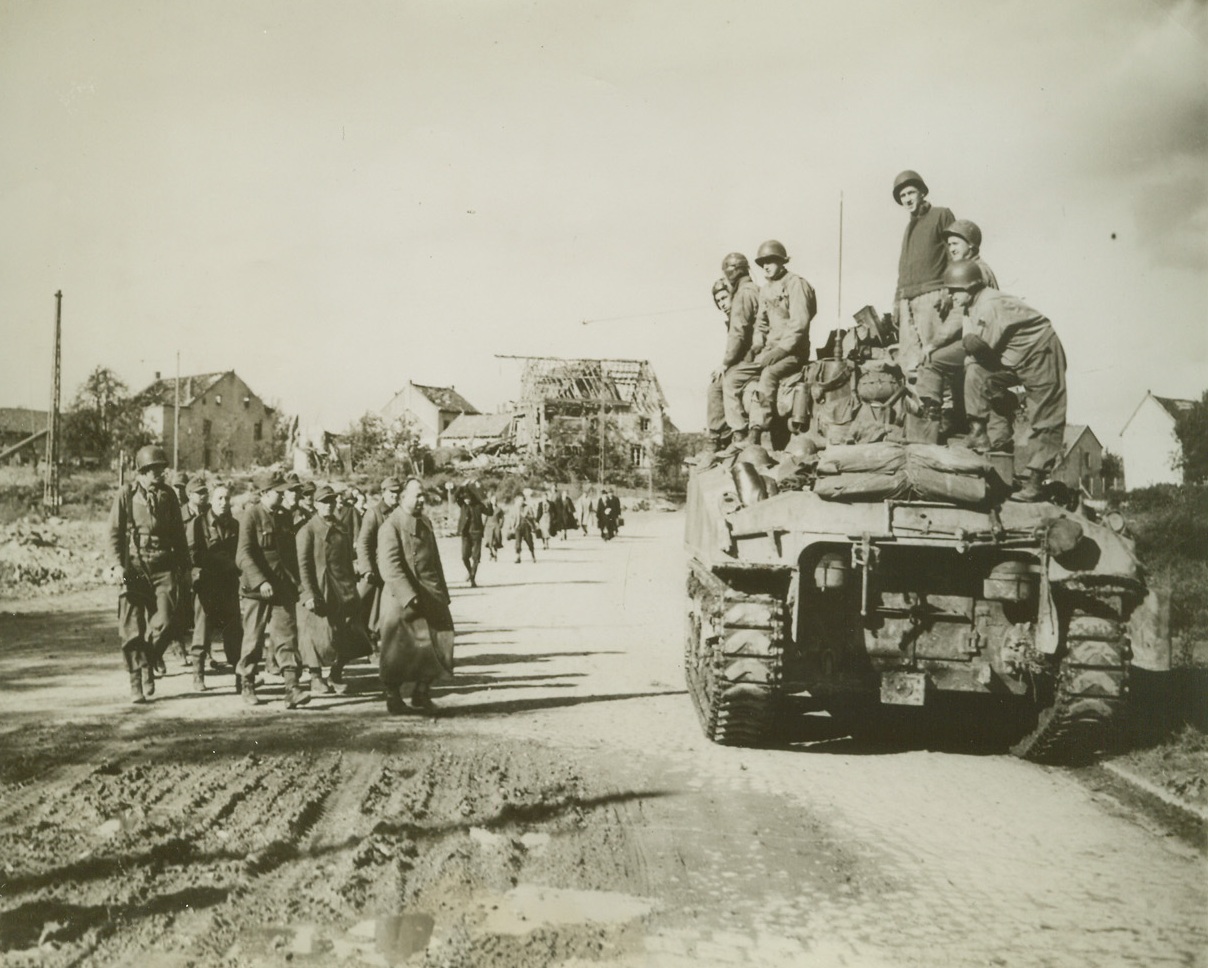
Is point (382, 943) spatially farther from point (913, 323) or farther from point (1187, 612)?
point (1187, 612)

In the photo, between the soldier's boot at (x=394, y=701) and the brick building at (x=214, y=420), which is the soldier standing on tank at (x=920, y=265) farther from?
the brick building at (x=214, y=420)

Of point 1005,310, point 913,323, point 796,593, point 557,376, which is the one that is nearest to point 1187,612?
point 913,323

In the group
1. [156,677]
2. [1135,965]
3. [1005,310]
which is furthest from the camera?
[156,677]

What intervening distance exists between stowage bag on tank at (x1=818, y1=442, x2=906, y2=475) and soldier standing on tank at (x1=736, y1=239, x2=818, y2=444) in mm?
2570

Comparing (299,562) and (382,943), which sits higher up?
(299,562)

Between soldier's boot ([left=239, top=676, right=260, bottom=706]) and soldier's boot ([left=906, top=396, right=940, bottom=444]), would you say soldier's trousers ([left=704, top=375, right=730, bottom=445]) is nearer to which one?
soldier's boot ([left=906, top=396, right=940, bottom=444])

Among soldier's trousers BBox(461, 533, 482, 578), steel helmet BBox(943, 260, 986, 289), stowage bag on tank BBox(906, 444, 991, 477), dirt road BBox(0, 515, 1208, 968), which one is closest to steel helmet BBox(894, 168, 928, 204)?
steel helmet BBox(943, 260, 986, 289)

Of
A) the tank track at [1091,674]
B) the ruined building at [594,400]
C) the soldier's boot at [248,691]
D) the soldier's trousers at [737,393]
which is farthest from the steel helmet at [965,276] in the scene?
the ruined building at [594,400]

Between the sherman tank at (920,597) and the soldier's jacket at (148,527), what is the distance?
189 inches

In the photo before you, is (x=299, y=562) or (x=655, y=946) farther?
(x=299, y=562)

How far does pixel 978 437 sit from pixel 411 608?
4.78 meters

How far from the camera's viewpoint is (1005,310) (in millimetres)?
8516

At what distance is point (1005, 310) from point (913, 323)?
5.53 ft

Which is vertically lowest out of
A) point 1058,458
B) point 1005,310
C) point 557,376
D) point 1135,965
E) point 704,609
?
point 1135,965
